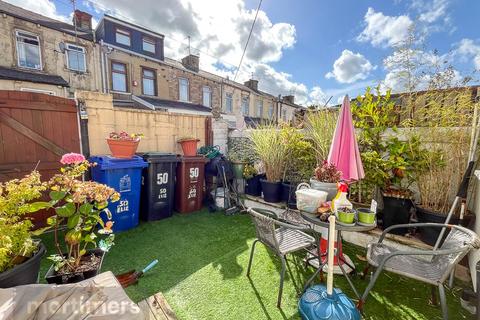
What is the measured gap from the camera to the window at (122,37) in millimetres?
10695

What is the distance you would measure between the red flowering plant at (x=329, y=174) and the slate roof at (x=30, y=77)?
1110 cm

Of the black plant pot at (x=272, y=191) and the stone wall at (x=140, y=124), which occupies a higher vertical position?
the stone wall at (x=140, y=124)

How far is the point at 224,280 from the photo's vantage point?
7.20ft

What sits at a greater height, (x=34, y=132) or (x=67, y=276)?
(x=34, y=132)

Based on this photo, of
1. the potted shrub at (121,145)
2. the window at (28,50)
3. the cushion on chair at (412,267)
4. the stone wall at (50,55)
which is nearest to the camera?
the cushion on chair at (412,267)

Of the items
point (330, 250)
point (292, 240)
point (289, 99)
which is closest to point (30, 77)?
point (292, 240)

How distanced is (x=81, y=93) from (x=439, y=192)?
5.43m

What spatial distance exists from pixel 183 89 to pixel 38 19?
6.87 metres

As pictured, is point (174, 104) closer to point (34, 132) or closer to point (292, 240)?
point (34, 132)

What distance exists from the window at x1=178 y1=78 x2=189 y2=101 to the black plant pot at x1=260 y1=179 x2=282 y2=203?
1096 centimetres

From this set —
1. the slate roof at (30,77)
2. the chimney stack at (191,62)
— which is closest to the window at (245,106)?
the chimney stack at (191,62)

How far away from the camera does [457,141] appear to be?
2436 millimetres

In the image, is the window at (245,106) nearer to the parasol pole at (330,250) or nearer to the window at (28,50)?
the window at (28,50)

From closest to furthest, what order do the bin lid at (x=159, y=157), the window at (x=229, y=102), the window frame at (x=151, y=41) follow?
the bin lid at (x=159, y=157)
the window frame at (x=151, y=41)
the window at (x=229, y=102)
